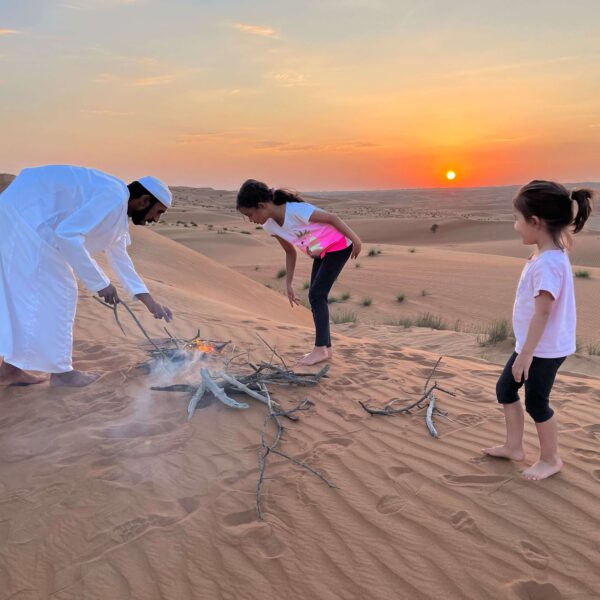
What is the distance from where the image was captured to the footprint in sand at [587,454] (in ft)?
11.5

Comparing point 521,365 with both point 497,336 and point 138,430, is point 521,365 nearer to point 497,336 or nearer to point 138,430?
point 138,430

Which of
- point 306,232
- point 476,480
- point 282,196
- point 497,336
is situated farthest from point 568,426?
point 497,336

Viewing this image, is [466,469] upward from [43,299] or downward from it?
downward

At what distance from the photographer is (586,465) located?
343 centimetres

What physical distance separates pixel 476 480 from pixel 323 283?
8.38 ft

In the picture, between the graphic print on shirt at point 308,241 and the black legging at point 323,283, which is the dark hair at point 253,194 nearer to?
the graphic print on shirt at point 308,241

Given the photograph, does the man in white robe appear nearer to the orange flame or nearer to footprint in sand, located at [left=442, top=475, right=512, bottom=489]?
the orange flame

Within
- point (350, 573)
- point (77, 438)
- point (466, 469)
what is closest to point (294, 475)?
point (350, 573)

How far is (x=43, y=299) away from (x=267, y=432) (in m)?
1.90

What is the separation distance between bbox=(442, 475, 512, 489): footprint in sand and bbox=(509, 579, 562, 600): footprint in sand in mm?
722

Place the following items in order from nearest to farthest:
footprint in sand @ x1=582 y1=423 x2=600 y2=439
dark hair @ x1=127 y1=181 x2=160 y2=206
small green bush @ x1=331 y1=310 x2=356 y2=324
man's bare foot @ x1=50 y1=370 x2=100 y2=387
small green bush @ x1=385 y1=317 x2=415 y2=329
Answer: footprint in sand @ x1=582 y1=423 x2=600 y2=439
dark hair @ x1=127 y1=181 x2=160 y2=206
man's bare foot @ x1=50 y1=370 x2=100 y2=387
small green bush @ x1=385 y1=317 x2=415 y2=329
small green bush @ x1=331 y1=310 x2=356 y2=324

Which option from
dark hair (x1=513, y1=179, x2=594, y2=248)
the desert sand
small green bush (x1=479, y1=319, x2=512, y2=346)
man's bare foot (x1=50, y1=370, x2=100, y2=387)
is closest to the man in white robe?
man's bare foot (x1=50, y1=370, x2=100, y2=387)

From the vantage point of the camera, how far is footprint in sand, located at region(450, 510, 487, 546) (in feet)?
9.02

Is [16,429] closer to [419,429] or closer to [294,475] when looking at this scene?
[294,475]
